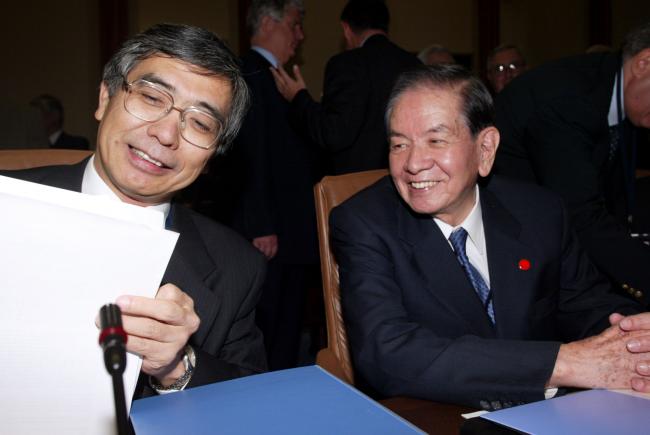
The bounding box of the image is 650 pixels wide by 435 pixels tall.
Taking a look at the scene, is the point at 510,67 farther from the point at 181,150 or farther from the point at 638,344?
the point at 181,150

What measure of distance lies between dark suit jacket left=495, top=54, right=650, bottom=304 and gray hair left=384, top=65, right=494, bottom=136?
1.87 feet

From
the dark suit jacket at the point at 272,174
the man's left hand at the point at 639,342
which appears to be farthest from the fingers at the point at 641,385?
the dark suit jacket at the point at 272,174

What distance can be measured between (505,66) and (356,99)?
274 centimetres

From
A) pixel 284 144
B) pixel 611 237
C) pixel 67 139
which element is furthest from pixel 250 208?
pixel 67 139

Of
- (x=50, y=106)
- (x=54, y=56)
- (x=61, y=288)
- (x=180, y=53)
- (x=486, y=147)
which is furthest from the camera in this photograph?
(x=54, y=56)

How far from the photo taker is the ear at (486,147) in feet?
6.31

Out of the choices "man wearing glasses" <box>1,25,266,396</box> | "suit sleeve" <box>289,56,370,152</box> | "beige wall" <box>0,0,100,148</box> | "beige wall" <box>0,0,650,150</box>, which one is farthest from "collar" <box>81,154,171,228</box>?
"beige wall" <box>0,0,100,148</box>

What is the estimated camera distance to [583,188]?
7.38ft

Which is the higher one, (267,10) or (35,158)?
(267,10)

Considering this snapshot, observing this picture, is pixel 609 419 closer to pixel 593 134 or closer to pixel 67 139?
pixel 593 134

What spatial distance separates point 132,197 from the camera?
5.22 feet

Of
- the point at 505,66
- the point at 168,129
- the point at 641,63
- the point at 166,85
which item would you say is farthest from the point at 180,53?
the point at 505,66

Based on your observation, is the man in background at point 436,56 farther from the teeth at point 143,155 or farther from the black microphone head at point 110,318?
the black microphone head at point 110,318

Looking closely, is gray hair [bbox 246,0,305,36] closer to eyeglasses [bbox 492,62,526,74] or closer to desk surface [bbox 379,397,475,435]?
eyeglasses [bbox 492,62,526,74]
